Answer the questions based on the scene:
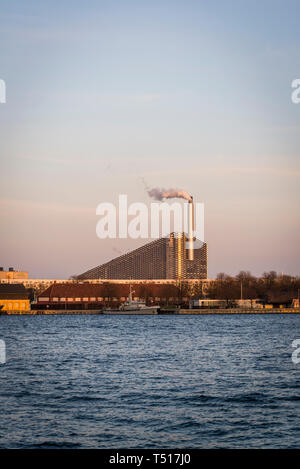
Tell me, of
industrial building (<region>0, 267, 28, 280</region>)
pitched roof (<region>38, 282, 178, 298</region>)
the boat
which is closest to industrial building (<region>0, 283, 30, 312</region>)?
pitched roof (<region>38, 282, 178, 298</region>)

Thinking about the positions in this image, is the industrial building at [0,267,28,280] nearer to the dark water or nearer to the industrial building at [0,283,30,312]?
the industrial building at [0,283,30,312]

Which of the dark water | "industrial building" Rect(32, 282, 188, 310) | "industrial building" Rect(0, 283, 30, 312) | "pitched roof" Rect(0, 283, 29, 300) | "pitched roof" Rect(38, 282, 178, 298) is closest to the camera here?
the dark water

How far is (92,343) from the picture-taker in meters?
43.2

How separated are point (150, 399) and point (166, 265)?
172 meters

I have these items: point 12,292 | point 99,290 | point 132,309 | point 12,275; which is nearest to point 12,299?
point 12,292

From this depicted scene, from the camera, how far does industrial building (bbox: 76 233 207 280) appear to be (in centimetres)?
18975

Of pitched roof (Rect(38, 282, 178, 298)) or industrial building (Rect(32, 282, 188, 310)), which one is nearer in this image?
industrial building (Rect(32, 282, 188, 310))

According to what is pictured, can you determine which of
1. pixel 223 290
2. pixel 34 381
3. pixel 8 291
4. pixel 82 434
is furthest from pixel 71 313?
pixel 82 434

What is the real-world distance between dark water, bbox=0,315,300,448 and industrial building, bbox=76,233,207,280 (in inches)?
6015

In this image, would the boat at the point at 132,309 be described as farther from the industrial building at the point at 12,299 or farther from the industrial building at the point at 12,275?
the industrial building at the point at 12,275

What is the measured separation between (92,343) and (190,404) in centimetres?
2366
